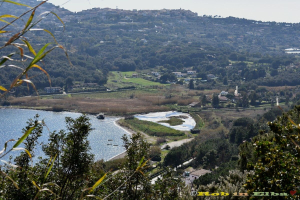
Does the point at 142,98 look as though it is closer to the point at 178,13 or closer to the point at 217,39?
the point at 217,39

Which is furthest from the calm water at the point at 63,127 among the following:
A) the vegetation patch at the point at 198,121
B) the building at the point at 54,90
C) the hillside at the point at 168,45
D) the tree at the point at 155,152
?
the building at the point at 54,90

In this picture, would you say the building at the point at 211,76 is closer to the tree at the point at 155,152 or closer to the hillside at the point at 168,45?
the hillside at the point at 168,45

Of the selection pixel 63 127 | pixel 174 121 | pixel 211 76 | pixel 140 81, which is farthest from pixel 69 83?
pixel 211 76

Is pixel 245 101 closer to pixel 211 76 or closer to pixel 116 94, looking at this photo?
pixel 116 94

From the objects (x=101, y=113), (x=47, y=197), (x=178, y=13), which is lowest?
(x=101, y=113)

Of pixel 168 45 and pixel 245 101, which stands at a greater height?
pixel 168 45

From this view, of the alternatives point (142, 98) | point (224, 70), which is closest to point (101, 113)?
point (142, 98)
